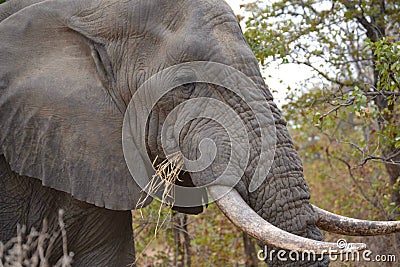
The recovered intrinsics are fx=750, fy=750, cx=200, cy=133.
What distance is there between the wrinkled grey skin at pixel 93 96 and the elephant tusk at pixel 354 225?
0.20 metres

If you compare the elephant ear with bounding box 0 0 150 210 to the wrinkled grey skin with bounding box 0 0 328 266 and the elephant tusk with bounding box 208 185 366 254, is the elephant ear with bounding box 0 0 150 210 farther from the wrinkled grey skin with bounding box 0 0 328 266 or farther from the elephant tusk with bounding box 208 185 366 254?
the elephant tusk with bounding box 208 185 366 254

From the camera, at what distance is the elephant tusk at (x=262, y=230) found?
3026mm

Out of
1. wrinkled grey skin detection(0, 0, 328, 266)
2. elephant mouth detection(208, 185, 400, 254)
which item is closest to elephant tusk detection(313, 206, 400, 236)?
elephant mouth detection(208, 185, 400, 254)

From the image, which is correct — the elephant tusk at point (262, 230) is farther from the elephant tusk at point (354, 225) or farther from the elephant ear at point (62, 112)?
the elephant ear at point (62, 112)

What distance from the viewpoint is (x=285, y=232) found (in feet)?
10.5

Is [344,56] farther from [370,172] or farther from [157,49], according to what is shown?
[157,49]

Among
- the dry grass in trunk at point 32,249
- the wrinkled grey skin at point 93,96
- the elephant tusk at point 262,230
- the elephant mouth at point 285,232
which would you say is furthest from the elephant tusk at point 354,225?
the dry grass in trunk at point 32,249

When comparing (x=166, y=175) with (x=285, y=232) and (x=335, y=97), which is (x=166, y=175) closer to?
(x=285, y=232)

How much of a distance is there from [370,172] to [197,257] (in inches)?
78.8

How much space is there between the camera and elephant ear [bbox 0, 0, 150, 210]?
3887mm

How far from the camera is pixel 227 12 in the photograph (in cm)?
377

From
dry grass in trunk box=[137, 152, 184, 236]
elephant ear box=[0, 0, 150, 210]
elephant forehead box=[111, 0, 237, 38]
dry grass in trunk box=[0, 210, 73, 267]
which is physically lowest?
dry grass in trunk box=[0, 210, 73, 267]

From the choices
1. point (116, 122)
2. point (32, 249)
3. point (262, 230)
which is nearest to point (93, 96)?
point (116, 122)

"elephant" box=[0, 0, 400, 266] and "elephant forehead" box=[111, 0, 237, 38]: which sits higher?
"elephant forehead" box=[111, 0, 237, 38]
